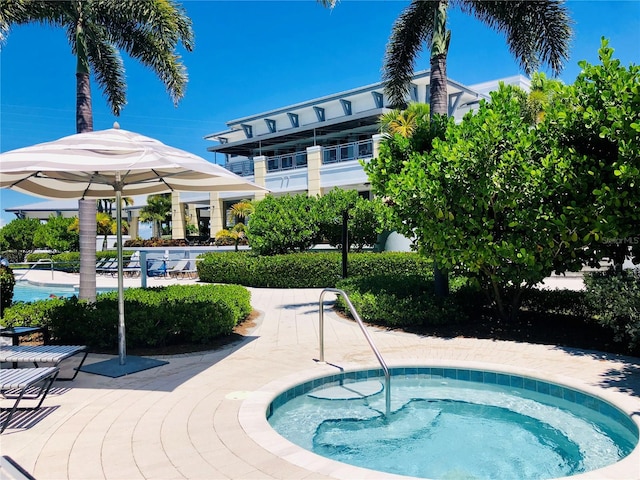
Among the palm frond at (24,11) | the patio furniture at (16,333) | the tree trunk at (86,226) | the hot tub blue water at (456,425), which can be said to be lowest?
the hot tub blue water at (456,425)

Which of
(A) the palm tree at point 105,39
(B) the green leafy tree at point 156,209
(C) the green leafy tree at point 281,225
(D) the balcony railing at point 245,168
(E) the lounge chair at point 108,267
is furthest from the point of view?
(B) the green leafy tree at point 156,209

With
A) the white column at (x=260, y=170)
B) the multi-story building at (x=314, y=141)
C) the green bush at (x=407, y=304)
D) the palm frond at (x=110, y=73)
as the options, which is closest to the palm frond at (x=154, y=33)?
the palm frond at (x=110, y=73)

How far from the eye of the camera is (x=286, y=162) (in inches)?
1264

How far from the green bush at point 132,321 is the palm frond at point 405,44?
25.2ft

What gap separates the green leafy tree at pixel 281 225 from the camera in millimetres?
18484

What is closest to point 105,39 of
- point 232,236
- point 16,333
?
point 16,333

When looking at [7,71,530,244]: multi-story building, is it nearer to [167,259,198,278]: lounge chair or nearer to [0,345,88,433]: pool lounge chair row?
[167,259,198,278]: lounge chair

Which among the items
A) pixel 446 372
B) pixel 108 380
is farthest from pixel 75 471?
pixel 446 372

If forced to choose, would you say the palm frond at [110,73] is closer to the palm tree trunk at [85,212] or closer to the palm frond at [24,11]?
the palm frond at [24,11]

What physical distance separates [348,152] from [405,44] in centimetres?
1627

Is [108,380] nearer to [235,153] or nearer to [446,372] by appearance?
[446,372]

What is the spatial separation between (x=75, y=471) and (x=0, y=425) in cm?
148

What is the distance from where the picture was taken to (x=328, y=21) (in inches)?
533

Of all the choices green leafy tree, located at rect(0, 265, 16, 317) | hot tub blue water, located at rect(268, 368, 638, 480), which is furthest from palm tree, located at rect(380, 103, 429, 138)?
green leafy tree, located at rect(0, 265, 16, 317)
